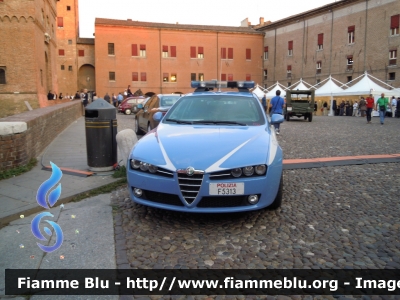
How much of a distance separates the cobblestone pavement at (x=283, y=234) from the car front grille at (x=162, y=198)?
295 millimetres

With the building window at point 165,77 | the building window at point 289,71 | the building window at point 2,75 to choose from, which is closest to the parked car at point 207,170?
the building window at point 2,75

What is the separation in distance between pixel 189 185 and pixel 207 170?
0.25 metres

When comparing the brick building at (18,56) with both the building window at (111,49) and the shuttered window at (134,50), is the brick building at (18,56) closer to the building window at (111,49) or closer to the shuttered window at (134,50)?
the building window at (111,49)

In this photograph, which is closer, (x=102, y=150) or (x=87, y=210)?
(x=87, y=210)

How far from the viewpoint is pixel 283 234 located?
3.93 m

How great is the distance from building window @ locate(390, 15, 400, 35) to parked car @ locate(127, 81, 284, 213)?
42161 mm

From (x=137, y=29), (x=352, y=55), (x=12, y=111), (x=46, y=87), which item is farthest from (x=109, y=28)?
(x=352, y=55)

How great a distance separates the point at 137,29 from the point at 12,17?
28.0 meters

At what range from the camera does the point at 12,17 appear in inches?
1158

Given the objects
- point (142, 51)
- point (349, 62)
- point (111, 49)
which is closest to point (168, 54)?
point (142, 51)

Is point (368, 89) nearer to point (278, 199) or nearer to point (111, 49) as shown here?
point (278, 199)

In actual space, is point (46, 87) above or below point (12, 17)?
below

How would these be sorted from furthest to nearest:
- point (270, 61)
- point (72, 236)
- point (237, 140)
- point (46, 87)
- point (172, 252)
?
point (270, 61), point (46, 87), point (237, 140), point (72, 236), point (172, 252)

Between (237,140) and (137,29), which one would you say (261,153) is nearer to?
(237,140)
